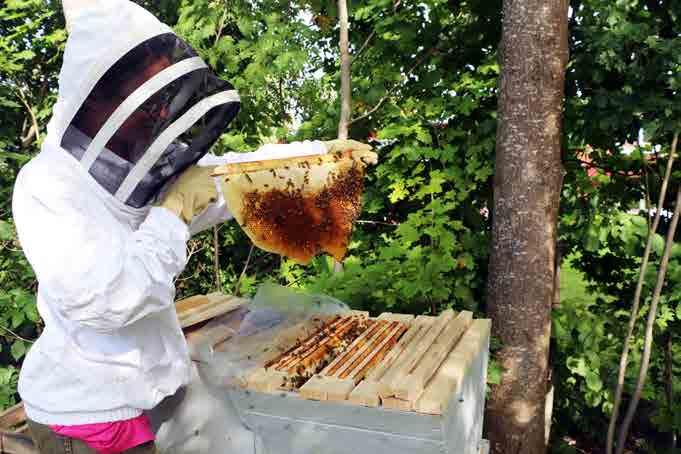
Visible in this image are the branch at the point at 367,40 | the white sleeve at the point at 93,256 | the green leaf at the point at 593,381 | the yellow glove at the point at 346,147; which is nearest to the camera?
the white sleeve at the point at 93,256

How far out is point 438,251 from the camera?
344 cm

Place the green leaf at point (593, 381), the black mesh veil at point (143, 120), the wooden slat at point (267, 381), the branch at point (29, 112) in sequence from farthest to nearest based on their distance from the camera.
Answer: the branch at point (29, 112)
the green leaf at point (593, 381)
the wooden slat at point (267, 381)
the black mesh veil at point (143, 120)

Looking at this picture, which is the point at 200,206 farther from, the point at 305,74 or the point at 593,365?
the point at 305,74

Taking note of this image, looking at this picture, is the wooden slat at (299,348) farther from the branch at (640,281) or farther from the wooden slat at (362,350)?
the branch at (640,281)

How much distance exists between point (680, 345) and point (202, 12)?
407cm

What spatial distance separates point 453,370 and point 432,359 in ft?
0.36

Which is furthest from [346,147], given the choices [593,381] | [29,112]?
[29,112]

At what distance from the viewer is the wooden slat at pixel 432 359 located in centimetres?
174

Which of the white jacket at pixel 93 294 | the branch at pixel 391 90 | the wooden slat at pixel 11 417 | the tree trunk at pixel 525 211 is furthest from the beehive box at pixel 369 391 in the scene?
the branch at pixel 391 90

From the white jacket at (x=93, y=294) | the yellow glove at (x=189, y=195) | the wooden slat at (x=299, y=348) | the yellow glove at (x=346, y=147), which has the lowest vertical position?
the wooden slat at (x=299, y=348)

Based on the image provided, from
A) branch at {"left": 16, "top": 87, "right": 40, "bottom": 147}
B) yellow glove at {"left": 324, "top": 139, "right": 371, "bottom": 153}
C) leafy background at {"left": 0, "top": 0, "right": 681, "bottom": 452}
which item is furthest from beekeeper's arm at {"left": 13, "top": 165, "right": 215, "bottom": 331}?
branch at {"left": 16, "top": 87, "right": 40, "bottom": 147}

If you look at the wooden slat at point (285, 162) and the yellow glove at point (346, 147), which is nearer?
the wooden slat at point (285, 162)

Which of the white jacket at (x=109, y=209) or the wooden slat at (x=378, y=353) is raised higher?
the white jacket at (x=109, y=209)

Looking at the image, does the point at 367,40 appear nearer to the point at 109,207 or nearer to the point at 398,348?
the point at 398,348
